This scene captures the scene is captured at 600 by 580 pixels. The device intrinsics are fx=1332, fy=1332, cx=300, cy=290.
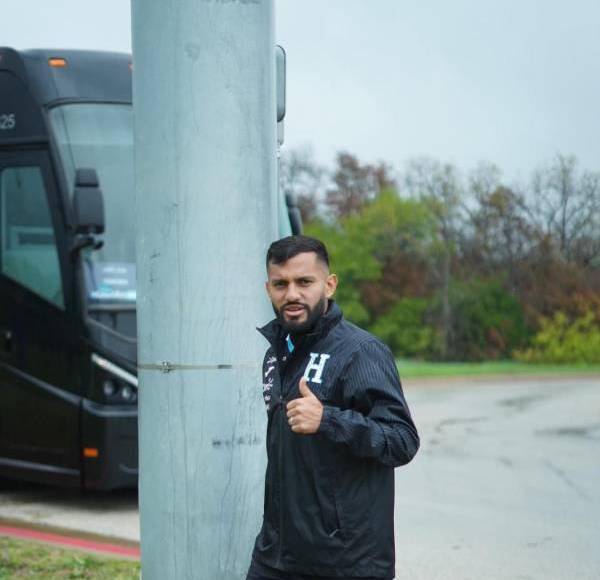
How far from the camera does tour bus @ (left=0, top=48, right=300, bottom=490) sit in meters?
10.3

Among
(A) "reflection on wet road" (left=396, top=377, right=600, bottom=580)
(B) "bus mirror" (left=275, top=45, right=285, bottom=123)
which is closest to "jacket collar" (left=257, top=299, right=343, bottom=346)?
(B) "bus mirror" (left=275, top=45, right=285, bottom=123)

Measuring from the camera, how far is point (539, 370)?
31734mm

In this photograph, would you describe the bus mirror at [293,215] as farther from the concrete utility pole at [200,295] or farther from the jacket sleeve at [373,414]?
the jacket sleeve at [373,414]

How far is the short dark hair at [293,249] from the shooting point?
13.2 feet

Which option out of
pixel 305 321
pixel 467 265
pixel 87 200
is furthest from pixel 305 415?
pixel 467 265

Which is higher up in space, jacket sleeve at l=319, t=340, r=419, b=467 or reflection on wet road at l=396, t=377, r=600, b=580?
jacket sleeve at l=319, t=340, r=419, b=467

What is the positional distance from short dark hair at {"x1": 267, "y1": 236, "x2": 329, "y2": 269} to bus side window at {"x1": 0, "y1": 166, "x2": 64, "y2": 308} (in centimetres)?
677

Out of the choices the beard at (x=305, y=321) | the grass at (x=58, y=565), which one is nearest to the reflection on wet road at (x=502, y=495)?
the grass at (x=58, y=565)

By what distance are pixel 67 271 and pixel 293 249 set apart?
22.1 feet

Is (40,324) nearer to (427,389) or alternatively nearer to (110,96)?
(110,96)

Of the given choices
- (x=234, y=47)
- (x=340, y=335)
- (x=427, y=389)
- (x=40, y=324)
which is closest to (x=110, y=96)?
(x=40, y=324)

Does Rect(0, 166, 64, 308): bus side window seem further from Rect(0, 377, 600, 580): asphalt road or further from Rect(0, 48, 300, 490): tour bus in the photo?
Rect(0, 377, 600, 580): asphalt road

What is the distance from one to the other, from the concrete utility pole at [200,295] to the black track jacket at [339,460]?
1.75 ft

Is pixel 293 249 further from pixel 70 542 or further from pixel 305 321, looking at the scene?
pixel 70 542
